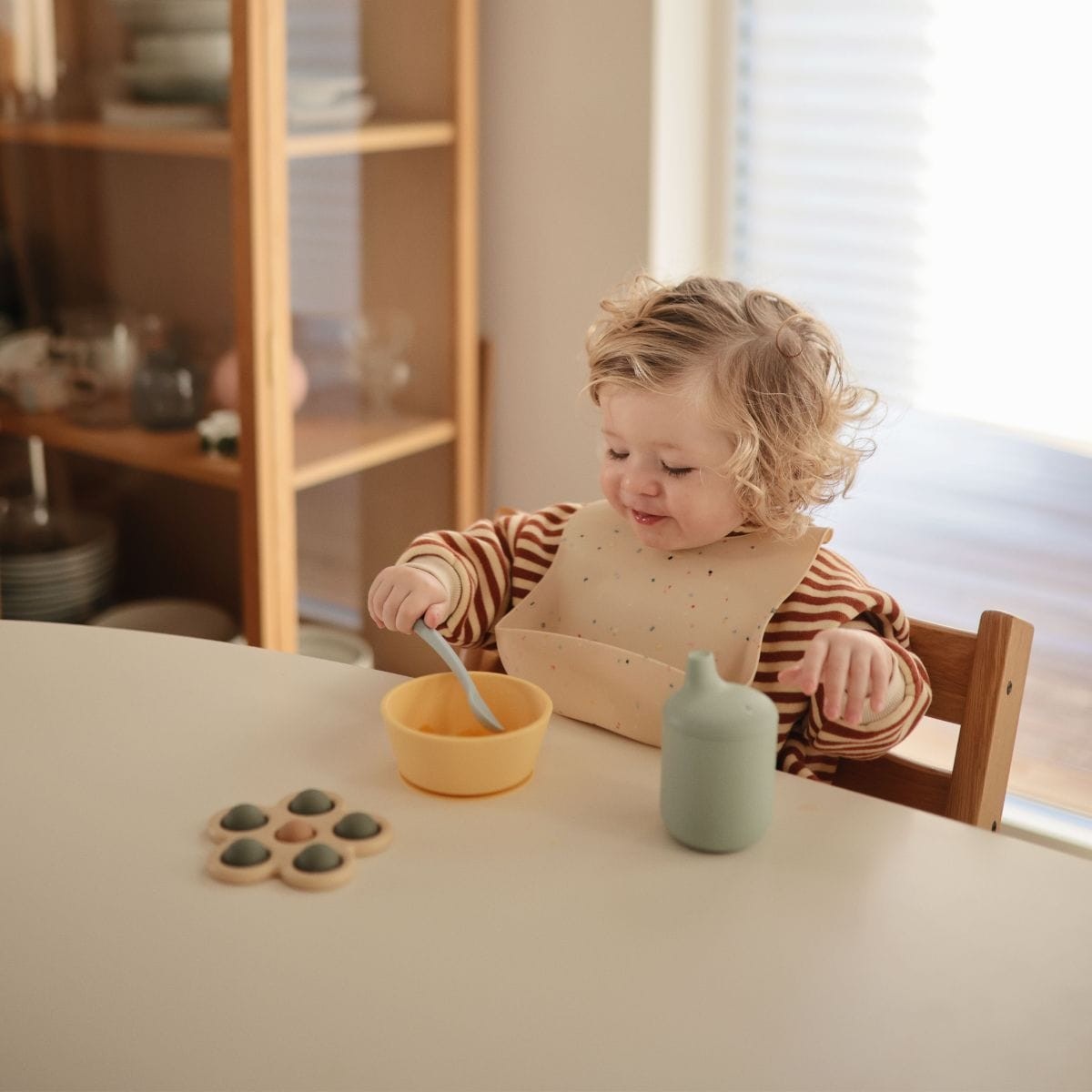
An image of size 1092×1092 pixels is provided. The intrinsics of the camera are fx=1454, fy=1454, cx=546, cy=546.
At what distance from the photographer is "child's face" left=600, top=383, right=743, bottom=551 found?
1.33 metres

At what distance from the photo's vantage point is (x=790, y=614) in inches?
52.6

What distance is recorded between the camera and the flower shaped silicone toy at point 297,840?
3.21 ft

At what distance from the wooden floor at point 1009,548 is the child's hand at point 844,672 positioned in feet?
4.00

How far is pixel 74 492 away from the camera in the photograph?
251cm

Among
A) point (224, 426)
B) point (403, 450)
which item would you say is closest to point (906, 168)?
point (403, 450)

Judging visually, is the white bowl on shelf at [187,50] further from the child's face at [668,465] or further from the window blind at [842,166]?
the child's face at [668,465]

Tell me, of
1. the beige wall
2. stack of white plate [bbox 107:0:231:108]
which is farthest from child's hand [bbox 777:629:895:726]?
stack of white plate [bbox 107:0:231:108]

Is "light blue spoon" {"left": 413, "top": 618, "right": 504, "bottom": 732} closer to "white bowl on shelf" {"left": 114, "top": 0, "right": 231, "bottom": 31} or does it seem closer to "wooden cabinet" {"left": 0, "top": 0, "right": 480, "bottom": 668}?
"wooden cabinet" {"left": 0, "top": 0, "right": 480, "bottom": 668}

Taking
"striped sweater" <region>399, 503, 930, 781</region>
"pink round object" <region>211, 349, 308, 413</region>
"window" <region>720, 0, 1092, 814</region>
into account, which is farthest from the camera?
"pink round object" <region>211, 349, 308, 413</region>

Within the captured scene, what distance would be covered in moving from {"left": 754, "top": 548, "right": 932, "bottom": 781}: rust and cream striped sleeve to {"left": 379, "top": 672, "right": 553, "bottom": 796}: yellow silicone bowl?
0.91 ft

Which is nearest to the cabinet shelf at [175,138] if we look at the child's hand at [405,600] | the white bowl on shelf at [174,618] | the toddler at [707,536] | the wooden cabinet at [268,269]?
the wooden cabinet at [268,269]

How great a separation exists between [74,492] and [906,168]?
149cm

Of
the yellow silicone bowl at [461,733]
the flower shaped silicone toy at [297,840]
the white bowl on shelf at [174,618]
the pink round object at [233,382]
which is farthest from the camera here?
the white bowl on shelf at [174,618]

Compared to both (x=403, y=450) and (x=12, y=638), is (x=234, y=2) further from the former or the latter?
(x=12, y=638)
